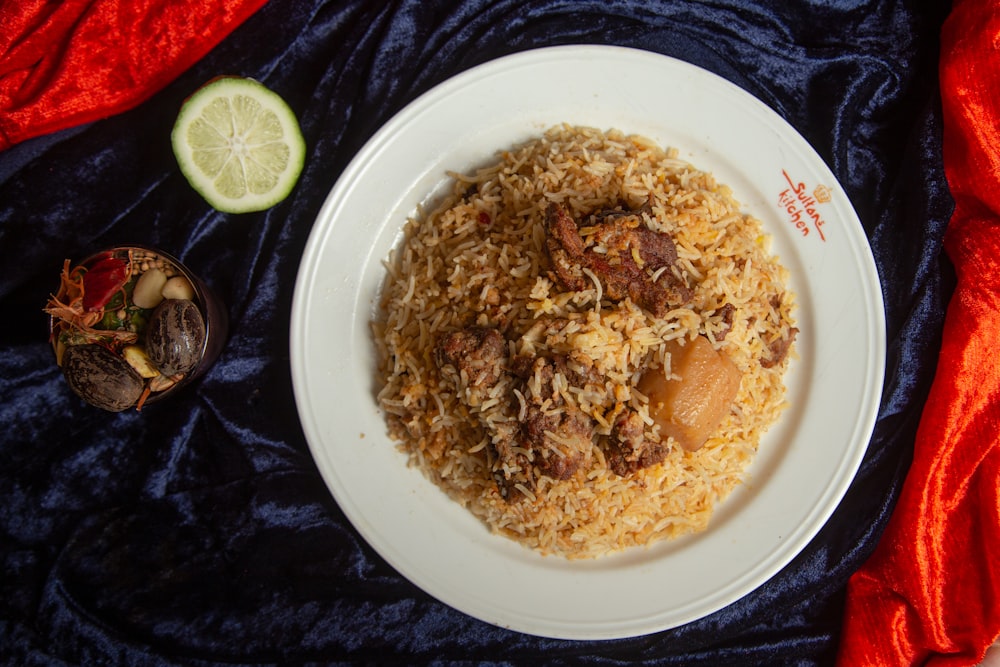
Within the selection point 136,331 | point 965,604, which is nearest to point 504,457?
point 136,331

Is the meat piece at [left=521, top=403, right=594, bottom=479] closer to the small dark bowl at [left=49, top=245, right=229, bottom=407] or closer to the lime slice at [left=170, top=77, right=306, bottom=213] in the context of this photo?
the small dark bowl at [left=49, top=245, right=229, bottom=407]

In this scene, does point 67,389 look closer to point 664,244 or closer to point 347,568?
point 347,568

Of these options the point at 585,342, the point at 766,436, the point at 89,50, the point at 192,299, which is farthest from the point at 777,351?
the point at 89,50

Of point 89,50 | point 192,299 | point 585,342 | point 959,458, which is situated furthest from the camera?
point 959,458

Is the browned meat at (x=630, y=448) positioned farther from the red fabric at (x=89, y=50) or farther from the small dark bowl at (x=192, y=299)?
the red fabric at (x=89, y=50)

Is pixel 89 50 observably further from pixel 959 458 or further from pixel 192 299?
pixel 959 458
